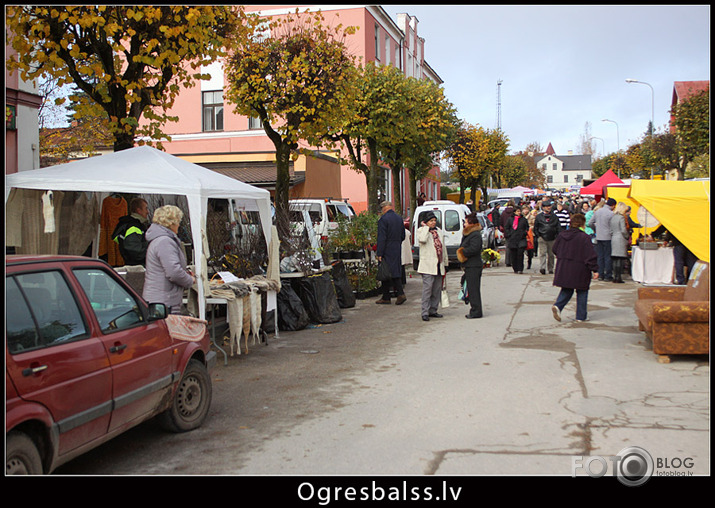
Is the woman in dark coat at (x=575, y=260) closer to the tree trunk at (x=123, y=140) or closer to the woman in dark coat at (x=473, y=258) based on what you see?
the woman in dark coat at (x=473, y=258)

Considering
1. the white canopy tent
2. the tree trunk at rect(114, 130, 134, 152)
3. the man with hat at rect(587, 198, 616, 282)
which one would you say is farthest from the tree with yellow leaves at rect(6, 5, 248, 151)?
the man with hat at rect(587, 198, 616, 282)

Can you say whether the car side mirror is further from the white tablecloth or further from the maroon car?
the white tablecloth

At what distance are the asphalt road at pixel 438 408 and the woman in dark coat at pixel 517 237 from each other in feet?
26.6

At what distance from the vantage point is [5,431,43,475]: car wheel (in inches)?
149

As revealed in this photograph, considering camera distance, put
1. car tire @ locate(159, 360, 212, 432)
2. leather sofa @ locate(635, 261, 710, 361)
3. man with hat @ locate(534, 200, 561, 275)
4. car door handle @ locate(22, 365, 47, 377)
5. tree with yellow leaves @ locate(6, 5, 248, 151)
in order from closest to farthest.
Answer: car door handle @ locate(22, 365, 47, 377)
car tire @ locate(159, 360, 212, 432)
leather sofa @ locate(635, 261, 710, 361)
tree with yellow leaves @ locate(6, 5, 248, 151)
man with hat @ locate(534, 200, 561, 275)

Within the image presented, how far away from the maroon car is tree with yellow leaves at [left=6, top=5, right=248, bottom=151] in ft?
19.5

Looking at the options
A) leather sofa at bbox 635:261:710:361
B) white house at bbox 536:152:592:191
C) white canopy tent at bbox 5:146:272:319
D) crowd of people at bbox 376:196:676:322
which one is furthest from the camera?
white house at bbox 536:152:592:191

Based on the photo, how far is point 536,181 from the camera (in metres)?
108

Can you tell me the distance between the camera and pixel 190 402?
602 centimetres

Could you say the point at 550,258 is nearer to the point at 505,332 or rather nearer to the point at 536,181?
the point at 505,332

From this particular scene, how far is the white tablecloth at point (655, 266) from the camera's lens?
46.1 ft

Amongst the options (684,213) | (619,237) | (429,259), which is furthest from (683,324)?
(619,237)

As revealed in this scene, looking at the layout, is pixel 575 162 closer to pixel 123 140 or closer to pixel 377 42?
pixel 377 42
